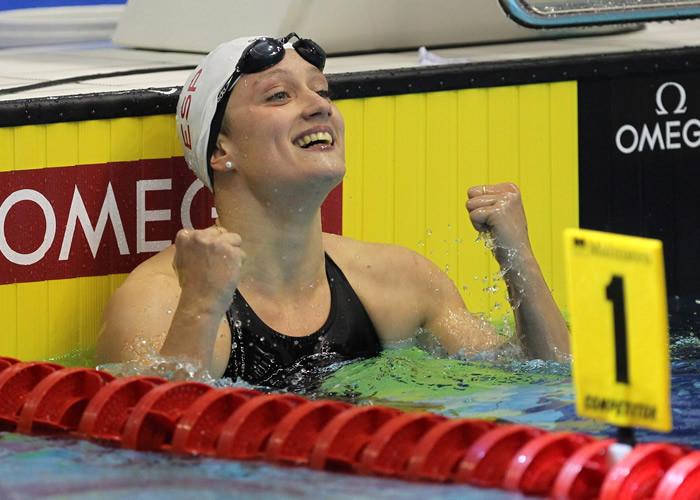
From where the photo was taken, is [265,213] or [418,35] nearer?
[265,213]

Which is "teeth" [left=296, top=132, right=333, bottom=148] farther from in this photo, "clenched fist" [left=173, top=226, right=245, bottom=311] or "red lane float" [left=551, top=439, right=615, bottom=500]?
"red lane float" [left=551, top=439, right=615, bottom=500]

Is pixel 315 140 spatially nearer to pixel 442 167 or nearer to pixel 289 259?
pixel 289 259

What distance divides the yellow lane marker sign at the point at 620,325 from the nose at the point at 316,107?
1350mm

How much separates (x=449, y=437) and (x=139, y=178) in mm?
1340

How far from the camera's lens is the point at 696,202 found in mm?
4355

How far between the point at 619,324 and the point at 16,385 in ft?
4.25

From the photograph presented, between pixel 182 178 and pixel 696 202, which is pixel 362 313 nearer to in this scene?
pixel 182 178

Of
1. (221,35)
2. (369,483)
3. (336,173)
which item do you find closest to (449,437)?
(369,483)

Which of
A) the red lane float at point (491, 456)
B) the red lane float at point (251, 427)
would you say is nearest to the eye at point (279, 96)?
the red lane float at point (251, 427)

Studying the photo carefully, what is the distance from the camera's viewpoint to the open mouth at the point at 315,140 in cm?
331

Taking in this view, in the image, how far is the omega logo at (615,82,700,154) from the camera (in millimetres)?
4258

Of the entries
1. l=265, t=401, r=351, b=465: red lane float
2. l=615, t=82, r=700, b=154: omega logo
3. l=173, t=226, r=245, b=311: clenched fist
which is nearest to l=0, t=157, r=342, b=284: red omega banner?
l=173, t=226, r=245, b=311: clenched fist

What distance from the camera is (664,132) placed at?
430cm

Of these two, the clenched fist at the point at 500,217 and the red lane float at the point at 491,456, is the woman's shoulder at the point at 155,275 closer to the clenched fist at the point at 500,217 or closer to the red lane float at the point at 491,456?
the clenched fist at the point at 500,217
